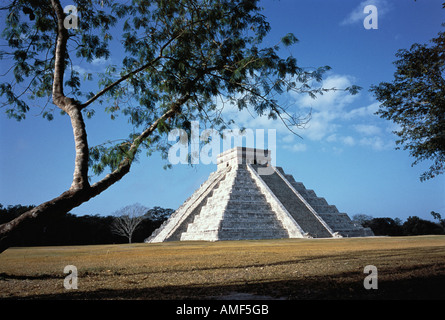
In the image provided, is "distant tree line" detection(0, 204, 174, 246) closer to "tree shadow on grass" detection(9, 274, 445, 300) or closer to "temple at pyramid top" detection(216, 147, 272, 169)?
"temple at pyramid top" detection(216, 147, 272, 169)

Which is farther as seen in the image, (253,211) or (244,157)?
(244,157)

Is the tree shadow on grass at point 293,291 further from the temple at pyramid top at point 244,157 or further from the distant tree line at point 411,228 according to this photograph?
the distant tree line at point 411,228

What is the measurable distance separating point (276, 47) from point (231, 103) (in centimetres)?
178

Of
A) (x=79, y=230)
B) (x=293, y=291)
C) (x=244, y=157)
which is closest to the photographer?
(x=293, y=291)

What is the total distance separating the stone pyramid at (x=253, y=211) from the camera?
96.7 feet

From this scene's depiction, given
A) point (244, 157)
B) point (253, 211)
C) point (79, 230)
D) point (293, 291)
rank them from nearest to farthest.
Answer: point (293, 291) < point (253, 211) < point (79, 230) < point (244, 157)

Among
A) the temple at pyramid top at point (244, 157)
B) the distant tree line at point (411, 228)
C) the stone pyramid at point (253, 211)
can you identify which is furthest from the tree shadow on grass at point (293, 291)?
the distant tree line at point (411, 228)

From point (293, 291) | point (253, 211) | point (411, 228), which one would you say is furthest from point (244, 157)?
point (293, 291)

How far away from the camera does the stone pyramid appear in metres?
29.5

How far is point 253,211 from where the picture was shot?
31.7 meters

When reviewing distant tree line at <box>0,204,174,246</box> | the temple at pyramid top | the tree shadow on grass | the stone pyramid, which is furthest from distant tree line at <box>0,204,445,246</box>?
the tree shadow on grass

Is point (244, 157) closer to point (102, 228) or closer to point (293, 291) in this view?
point (102, 228)
